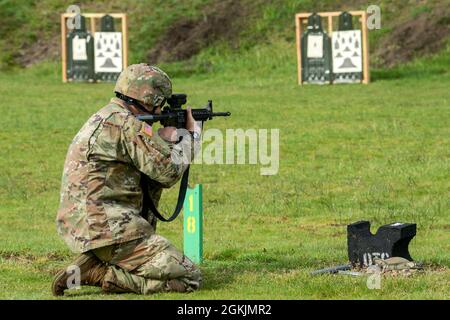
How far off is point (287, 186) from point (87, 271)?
8.29 meters

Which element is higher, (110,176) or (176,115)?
(176,115)

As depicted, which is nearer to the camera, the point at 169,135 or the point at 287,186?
the point at 169,135

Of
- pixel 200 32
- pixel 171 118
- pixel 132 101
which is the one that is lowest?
pixel 171 118

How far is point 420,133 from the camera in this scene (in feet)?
72.4

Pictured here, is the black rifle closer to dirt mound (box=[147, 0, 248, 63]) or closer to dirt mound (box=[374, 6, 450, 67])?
dirt mound (box=[374, 6, 450, 67])

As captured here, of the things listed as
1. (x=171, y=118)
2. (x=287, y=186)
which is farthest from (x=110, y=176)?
(x=287, y=186)

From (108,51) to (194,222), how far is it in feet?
77.4

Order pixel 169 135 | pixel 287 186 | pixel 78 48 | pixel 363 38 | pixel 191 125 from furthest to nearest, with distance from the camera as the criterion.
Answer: pixel 78 48 < pixel 363 38 < pixel 287 186 < pixel 191 125 < pixel 169 135

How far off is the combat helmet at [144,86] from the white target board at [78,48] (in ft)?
80.4

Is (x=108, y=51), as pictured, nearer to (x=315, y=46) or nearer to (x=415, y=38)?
(x=315, y=46)

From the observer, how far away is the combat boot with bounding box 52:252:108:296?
31.9 feet

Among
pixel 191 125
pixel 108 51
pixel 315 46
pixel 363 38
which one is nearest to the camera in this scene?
pixel 191 125

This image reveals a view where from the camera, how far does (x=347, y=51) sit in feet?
104

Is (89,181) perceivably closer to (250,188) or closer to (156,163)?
(156,163)
